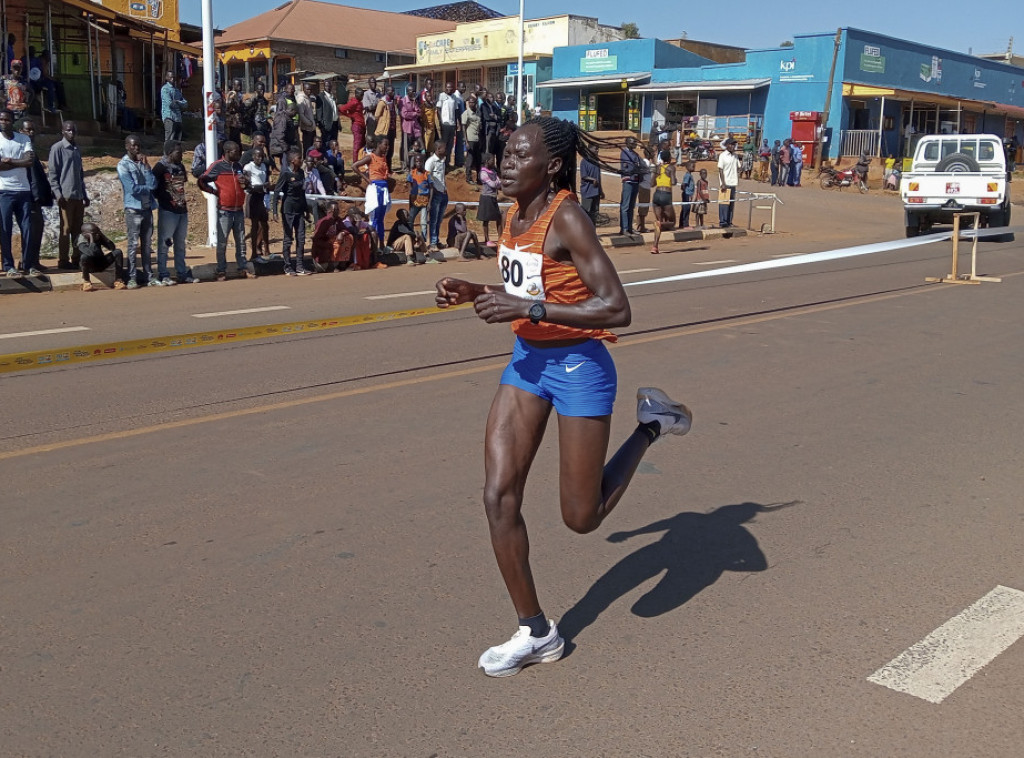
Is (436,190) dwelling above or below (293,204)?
above

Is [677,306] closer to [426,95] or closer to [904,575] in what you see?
[904,575]

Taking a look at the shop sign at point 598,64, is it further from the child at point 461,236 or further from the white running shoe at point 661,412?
the white running shoe at point 661,412

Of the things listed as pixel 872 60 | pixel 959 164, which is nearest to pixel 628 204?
pixel 959 164

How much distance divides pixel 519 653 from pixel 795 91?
4731 cm

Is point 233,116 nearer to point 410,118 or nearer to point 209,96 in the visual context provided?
point 410,118

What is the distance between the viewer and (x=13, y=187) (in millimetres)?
13070

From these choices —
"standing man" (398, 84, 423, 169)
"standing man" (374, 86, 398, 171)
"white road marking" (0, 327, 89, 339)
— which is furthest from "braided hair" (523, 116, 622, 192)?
"standing man" (398, 84, 423, 169)

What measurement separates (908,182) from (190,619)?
21165mm

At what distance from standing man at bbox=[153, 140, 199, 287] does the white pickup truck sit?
15.2 m

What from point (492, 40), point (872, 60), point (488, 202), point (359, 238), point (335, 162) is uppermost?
point (492, 40)

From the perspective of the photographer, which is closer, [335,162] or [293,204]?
[293,204]

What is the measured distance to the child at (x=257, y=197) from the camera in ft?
48.9

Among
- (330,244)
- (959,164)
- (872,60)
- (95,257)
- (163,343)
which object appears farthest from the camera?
(872,60)

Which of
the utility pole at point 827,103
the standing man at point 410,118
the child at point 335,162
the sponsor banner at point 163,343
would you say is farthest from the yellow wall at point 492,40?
the sponsor banner at point 163,343
